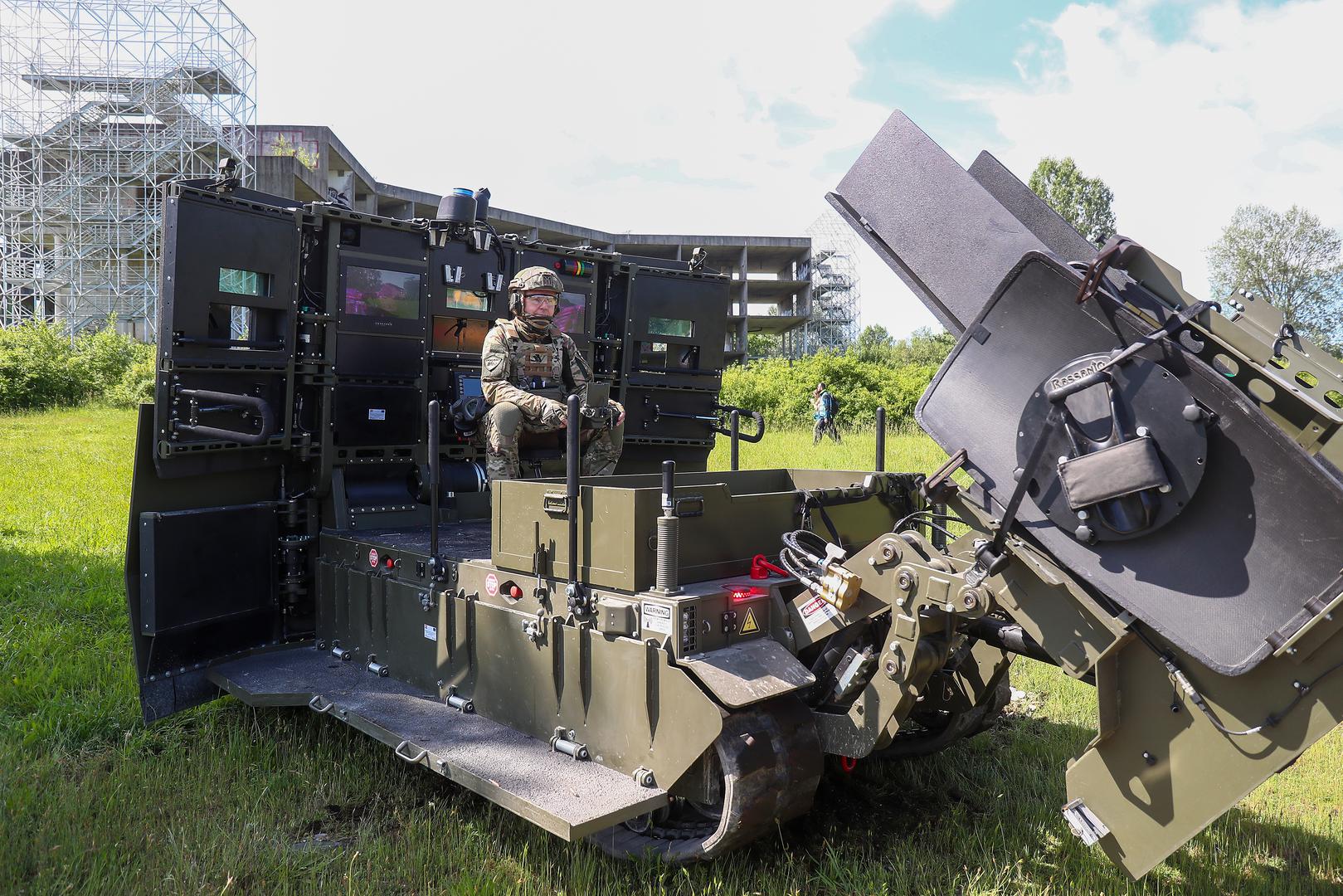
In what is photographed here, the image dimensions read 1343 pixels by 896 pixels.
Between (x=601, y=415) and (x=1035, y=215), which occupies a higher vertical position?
(x=1035, y=215)

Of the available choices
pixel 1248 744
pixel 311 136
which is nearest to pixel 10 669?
pixel 1248 744

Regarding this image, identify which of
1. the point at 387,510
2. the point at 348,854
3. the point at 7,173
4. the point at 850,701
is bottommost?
the point at 348,854

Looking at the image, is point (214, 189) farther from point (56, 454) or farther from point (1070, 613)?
point (56, 454)

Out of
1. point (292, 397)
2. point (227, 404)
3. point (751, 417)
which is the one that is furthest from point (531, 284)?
point (751, 417)

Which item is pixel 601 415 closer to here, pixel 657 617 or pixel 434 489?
pixel 434 489

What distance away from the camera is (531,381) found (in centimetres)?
579

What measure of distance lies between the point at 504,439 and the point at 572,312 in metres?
1.62

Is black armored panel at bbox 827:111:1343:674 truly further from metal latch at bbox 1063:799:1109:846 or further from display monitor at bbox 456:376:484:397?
display monitor at bbox 456:376:484:397

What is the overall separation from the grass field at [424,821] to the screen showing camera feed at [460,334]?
2408 millimetres

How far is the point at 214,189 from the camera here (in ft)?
16.8

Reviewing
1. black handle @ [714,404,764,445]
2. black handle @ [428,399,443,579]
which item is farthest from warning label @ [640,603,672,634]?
black handle @ [714,404,764,445]

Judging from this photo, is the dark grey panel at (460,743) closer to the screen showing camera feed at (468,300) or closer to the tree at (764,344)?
the screen showing camera feed at (468,300)

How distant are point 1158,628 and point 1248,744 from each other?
40 cm

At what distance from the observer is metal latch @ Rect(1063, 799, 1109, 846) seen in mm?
3053
